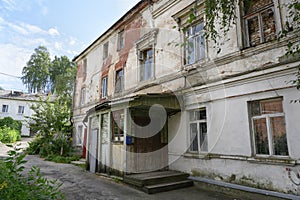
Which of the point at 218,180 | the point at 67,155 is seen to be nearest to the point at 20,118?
the point at 67,155

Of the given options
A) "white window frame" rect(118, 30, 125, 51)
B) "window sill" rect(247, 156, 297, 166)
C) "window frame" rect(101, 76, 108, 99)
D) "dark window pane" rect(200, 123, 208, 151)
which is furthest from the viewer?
"window frame" rect(101, 76, 108, 99)

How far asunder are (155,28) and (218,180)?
7198 mm

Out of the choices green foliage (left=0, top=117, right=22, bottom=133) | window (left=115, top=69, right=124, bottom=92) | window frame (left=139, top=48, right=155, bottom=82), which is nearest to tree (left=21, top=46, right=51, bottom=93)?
green foliage (left=0, top=117, right=22, bottom=133)

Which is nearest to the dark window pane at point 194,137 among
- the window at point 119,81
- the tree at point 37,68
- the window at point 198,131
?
the window at point 198,131

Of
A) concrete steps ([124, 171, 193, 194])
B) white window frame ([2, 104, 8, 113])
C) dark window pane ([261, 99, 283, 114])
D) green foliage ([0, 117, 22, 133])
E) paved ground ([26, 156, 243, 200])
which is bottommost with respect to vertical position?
paved ground ([26, 156, 243, 200])

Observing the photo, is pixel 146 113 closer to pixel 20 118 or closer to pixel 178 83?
pixel 178 83

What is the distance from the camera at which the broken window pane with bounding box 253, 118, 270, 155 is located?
17.8 feet

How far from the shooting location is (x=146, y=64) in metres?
10.3

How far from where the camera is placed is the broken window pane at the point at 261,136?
17.8ft

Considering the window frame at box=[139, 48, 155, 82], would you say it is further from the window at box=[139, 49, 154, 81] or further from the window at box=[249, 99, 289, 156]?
the window at box=[249, 99, 289, 156]

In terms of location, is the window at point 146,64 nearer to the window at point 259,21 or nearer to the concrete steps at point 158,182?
the window at point 259,21

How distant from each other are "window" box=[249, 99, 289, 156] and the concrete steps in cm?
257

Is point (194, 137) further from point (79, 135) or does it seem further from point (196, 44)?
point (79, 135)

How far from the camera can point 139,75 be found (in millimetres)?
10352
